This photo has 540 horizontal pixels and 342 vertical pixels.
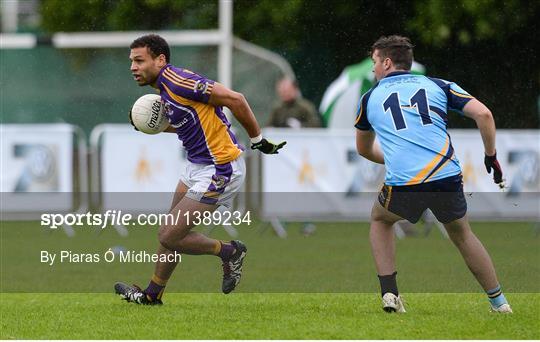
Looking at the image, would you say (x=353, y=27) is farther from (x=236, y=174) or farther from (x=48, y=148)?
(x=236, y=174)

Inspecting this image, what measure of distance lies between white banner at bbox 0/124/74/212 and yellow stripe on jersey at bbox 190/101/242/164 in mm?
5723

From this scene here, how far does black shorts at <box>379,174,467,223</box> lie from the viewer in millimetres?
6656

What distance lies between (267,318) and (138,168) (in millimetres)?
6127

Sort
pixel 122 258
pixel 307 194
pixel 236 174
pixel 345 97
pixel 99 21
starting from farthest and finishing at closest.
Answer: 1. pixel 99 21
2. pixel 345 97
3. pixel 307 194
4. pixel 122 258
5. pixel 236 174

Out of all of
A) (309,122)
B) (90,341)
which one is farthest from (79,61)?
(90,341)

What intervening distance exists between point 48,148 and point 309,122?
3.00 meters

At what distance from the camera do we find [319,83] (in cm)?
1563

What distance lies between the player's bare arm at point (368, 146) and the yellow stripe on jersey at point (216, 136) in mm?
798

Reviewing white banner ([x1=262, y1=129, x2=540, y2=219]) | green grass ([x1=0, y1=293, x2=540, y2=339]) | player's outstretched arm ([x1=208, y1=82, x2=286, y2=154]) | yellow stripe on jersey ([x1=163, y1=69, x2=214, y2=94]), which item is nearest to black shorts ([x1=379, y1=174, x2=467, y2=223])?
green grass ([x1=0, y1=293, x2=540, y2=339])

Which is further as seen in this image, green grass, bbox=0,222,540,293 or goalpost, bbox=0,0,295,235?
goalpost, bbox=0,0,295,235

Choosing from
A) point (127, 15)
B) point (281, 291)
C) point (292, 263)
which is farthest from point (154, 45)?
point (127, 15)

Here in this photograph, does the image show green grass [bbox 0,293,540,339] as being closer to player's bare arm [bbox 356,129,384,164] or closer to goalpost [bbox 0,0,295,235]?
player's bare arm [bbox 356,129,384,164]

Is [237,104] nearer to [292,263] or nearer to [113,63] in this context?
[292,263]

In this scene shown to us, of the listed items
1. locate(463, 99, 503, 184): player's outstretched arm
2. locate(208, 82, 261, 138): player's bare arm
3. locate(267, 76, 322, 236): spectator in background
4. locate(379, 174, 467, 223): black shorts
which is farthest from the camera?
locate(267, 76, 322, 236): spectator in background
